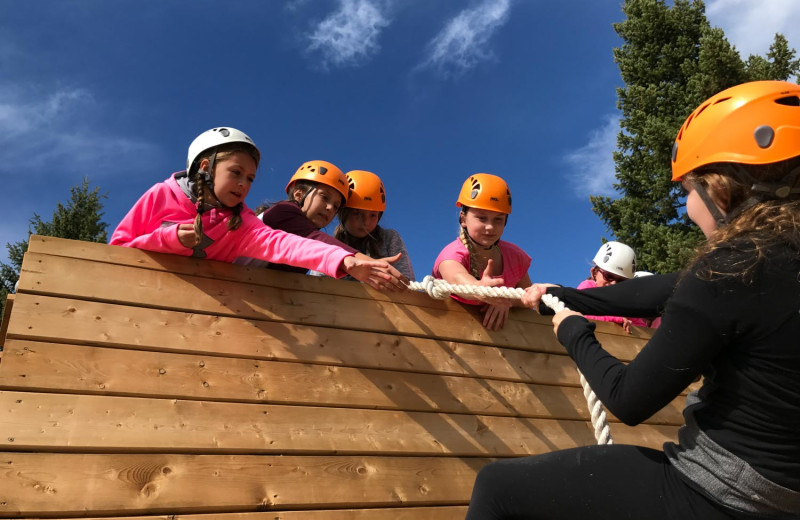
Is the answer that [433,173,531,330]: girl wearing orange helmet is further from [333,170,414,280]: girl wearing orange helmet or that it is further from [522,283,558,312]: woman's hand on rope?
[522,283,558,312]: woman's hand on rope

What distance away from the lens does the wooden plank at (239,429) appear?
250cm

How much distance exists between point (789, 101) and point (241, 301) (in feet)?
8.41

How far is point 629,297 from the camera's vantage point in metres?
2.26

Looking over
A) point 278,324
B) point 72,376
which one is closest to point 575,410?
point 278,324

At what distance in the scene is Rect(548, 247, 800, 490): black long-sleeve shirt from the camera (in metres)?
1.50

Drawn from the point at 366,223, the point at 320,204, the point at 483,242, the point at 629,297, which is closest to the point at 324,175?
the point at 320,204

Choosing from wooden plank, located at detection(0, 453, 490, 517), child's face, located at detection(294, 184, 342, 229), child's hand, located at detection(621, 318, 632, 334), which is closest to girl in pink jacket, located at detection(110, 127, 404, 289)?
wooden plank, located at detection(0, 453, 490, 517)

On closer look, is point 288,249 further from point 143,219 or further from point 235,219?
point 143,219

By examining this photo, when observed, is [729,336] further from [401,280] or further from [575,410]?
[575,410]

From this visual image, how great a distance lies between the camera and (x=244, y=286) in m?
3.16

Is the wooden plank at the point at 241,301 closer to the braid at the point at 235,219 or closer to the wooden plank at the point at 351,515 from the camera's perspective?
the braid at the point at 235,219

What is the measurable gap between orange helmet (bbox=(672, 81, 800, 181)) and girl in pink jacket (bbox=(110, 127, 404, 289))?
1.71 metres

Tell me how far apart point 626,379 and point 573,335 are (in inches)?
11.9

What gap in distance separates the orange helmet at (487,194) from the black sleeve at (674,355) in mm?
2819
